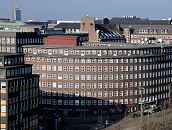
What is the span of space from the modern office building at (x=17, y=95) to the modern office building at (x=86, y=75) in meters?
27.6

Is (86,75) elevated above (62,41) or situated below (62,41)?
below

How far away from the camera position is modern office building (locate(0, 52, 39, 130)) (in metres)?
69.6

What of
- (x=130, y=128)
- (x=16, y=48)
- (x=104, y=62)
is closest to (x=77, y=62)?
(x=104, y=62)

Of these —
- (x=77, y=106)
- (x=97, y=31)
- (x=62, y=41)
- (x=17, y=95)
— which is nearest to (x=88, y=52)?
(x=77, y=106)

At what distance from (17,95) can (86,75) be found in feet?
112

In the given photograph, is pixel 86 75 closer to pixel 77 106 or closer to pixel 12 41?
pixel 77 106

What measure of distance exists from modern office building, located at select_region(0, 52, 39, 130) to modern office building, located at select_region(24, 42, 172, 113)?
90.4ft

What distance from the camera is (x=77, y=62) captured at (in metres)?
104

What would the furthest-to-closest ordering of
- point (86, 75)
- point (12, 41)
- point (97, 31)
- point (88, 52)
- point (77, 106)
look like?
point (97, 31) → point (12, 41) → point (77, 106) → point (86, 75) → point (88, 52)

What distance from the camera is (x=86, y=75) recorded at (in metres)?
104

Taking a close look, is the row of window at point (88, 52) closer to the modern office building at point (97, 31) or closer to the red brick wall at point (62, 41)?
the red brick wall at point (62, 41)

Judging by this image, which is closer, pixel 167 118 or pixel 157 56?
pixel 167 118

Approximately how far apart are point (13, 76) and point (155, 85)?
161ft

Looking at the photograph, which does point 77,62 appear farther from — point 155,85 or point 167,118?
point 167,118
